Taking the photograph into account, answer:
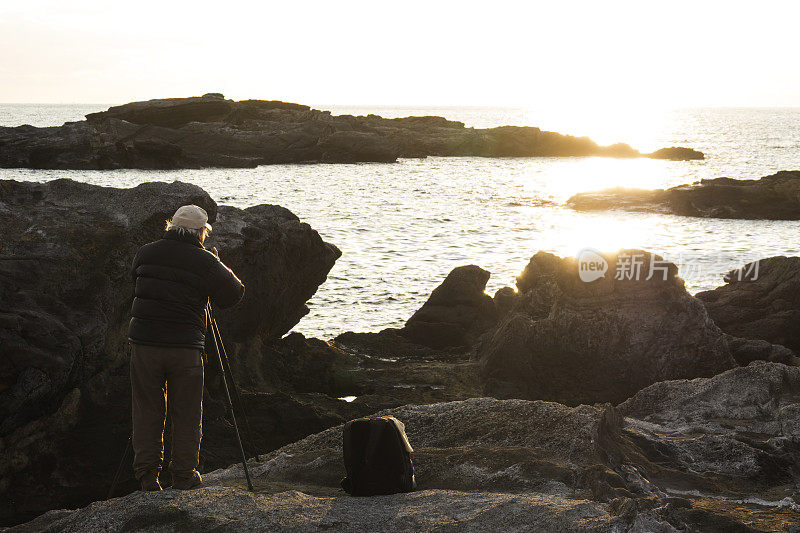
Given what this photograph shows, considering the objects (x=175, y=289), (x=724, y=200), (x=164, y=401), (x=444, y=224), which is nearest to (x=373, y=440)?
(x=164, y=401)

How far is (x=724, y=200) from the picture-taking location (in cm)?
4447

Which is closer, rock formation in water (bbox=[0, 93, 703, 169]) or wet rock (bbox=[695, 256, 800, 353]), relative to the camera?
wet rock (bbox=[695, 256, 800, 353])

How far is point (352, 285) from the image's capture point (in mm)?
26203

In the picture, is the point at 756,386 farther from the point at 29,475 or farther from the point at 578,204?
the point at 578,204

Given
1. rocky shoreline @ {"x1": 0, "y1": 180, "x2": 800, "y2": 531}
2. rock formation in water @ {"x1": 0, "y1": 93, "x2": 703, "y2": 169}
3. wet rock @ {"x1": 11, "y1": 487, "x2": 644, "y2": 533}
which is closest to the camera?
wet rock @ {"x1": 11, "y1": 487, "x2": 644, "y2": 533}

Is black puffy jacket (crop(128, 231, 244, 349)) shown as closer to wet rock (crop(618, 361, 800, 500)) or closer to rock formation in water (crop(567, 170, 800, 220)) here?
wet rock (crop(618, 361, 800, 500))

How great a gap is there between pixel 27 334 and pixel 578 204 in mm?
45094

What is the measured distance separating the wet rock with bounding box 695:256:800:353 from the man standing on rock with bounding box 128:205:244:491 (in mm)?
13428

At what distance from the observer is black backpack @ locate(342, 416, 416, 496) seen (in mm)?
6234

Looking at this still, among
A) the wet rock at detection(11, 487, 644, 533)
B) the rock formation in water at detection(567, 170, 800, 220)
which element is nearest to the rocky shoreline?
the wet rock at detection(11, 487, 644, 533)

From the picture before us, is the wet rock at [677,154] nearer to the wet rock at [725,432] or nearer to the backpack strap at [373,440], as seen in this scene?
the wet rock at [725,432]

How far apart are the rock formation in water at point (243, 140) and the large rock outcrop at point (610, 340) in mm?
65054

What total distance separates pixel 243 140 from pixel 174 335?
3247 inches

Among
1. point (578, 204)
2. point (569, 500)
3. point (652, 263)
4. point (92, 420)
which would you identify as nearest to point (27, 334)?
point (92, 420)
